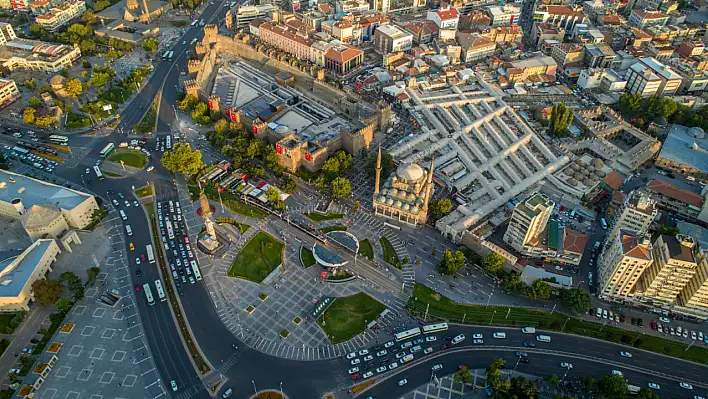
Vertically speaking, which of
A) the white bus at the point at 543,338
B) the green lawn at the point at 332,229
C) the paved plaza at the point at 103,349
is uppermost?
the green lawn at the point at 332,229

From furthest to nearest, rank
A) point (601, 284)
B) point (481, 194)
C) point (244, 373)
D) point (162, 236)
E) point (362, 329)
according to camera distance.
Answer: point (481, 194) < point (162, 236) < point (601, 284) < point (362, 329) < point (244, 373)

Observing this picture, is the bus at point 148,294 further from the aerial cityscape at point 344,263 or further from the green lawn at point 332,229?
the green lawn at point 332,229

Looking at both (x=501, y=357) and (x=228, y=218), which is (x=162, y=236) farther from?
(x=501, y=357)

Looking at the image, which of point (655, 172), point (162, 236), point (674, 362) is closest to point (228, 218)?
point (162, 236)

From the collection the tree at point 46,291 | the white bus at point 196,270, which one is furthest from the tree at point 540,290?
the tree at point 46,291

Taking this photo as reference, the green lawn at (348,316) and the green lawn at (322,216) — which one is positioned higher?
the green lawn at (322,216)

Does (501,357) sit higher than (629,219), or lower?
lower

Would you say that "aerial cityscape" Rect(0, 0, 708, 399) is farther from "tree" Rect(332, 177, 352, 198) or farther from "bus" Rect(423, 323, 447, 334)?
"tree" Rect(332, 177, 352, 198)
